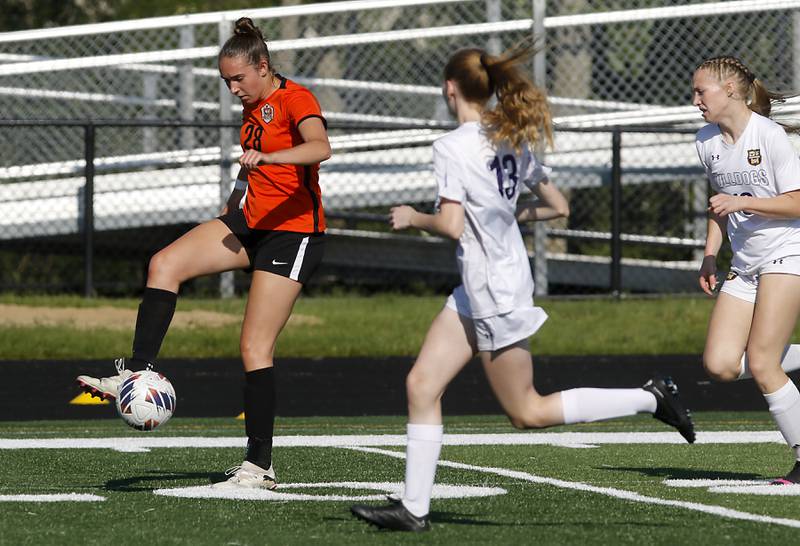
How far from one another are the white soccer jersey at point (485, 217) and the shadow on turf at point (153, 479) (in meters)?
2.32

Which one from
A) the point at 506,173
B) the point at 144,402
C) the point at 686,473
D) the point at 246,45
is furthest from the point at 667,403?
the point at 246,45

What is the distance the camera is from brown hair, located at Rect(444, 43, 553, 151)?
5715 mm

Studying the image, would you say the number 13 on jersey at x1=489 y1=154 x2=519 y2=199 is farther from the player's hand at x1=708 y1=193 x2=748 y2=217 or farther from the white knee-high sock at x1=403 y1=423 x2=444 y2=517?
the player's hand at x1=708 y1=193 x2=748 y2=217

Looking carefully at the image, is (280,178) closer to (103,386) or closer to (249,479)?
(103,386)

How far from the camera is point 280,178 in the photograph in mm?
7285

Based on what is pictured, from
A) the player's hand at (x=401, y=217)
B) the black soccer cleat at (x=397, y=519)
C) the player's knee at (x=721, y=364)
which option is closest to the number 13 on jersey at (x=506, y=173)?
the player's hand at (x=401, y=217)

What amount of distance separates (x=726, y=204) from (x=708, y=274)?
30.7 inches

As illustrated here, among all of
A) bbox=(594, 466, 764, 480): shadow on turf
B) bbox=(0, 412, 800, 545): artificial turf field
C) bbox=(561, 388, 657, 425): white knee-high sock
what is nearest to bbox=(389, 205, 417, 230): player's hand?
bbox=(561, 388, 657, 425): white knee-high sock

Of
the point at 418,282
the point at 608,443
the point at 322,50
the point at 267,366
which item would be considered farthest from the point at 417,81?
the point at 267,366

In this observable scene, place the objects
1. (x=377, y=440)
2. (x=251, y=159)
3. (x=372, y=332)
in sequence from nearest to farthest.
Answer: (x=251, y=159) → (x=377, y=440) → (x=372, y=332)

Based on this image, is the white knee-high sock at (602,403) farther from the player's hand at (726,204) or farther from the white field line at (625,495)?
the player's hand at (726,204)

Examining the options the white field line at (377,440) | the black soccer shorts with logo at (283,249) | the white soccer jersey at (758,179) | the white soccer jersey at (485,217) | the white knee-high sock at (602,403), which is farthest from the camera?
the white field line at (377,440)

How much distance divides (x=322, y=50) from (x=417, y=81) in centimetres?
101

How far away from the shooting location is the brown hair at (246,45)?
7191 millimetres
